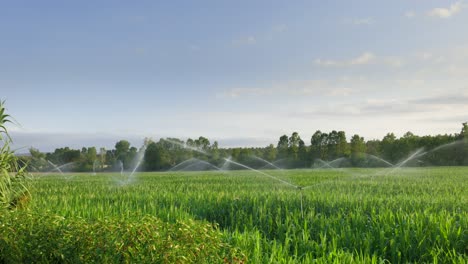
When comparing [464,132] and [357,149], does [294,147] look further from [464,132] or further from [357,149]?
[464,132]

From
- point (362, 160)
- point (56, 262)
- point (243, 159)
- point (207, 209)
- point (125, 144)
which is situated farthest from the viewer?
point (125, 144)

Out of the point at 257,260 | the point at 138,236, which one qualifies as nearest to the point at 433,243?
the point at 257,260

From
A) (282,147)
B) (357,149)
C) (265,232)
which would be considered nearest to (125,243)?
(265,232)

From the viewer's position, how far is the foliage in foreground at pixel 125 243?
4102 mm

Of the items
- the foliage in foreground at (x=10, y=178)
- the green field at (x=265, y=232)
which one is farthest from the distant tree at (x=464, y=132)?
the foliage in foreground at (x=10, y=178)

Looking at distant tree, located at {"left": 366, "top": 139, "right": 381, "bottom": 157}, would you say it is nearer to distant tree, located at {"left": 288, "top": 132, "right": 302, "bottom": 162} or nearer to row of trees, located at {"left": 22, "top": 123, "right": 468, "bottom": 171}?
row of trees, located at {"left": 22, "top": 123, "right": 468, "bottom": 171}

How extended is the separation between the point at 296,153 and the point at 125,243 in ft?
213

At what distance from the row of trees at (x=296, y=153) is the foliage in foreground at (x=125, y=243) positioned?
168 feet

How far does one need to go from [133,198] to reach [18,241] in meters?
6.37

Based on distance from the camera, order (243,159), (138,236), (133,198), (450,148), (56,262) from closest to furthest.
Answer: (138,236)
(56,262)
(133,198)
(450,148)
(243,159)

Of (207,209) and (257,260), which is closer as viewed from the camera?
(257,260)

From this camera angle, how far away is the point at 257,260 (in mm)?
4758

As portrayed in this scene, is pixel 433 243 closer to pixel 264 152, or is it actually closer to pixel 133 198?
pixel 133 198

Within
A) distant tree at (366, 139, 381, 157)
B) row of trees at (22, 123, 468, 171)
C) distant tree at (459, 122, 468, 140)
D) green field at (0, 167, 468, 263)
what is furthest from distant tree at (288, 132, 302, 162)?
green field at (0, 167, 468, 263)
